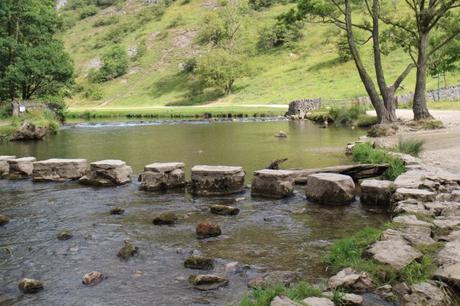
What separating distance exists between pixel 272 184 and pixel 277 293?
7.24 metres

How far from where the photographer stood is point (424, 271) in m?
6.86

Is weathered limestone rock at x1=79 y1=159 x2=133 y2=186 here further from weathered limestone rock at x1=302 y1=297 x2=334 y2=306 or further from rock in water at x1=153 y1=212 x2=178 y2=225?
weathered limestone rock at x1=302 y1=297 x2=334 y2=306

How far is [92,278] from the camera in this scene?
25.4 ft

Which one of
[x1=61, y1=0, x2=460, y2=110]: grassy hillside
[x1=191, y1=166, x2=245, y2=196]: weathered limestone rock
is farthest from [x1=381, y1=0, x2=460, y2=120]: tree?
[x1=61, y1=0, x2=460, y2=110]: grassy hillside

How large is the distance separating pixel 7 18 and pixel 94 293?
43194 mm

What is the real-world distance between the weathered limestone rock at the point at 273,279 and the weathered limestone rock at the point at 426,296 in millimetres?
1746

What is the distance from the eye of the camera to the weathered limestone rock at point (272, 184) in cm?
1343

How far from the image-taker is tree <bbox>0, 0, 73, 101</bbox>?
43094mm

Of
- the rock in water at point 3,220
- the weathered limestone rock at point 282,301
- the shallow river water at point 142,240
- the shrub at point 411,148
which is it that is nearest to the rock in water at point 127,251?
the shallow river water at point 142,240

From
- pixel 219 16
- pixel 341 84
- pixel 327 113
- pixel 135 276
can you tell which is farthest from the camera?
pixel 219 16

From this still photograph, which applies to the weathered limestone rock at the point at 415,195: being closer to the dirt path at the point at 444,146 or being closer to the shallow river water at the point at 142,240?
the shallow river water at the point at 142,240

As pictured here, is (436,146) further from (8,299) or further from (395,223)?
(8,299)

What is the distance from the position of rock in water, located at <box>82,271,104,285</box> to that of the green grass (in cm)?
256

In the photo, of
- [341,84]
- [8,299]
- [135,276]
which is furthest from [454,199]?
[341,84]
